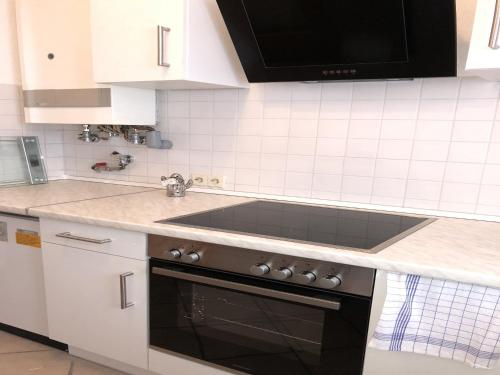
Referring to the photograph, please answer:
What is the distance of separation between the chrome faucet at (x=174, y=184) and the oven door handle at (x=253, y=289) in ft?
2.00

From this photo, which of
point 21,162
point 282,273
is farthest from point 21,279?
point 282,273

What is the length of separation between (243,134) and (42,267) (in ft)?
3.88

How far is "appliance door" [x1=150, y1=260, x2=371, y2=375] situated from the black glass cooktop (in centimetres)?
17

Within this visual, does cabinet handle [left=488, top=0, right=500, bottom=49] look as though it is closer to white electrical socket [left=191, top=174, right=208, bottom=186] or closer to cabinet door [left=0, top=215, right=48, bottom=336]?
white electrical socket [left=191, top=174, right=208, bottom=186]

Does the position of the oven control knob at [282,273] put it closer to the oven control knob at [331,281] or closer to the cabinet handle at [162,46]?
the oven control knob at [331,281]

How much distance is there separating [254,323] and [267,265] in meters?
0.27

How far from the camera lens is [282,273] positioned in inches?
46.7

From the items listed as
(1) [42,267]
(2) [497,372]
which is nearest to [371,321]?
(2) [497,372]

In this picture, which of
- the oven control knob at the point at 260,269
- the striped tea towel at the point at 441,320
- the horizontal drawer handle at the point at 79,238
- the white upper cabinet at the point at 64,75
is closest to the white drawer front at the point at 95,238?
the horizontal drawer handle at the point at 79,238

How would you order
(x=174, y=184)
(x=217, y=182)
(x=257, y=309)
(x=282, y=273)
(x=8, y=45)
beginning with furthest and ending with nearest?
(x=8, y=45) < (x=217, y=182) < (x=174, y=184) < (x=257, y=309) < (x=282, y=273)

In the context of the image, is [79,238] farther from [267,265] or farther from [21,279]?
[267,265]

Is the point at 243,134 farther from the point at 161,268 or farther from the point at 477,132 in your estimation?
the point at 477,132

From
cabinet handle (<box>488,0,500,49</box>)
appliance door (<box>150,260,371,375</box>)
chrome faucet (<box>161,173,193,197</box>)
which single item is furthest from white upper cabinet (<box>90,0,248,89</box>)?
cabinet handle (<box>488,0,500,49</box>)

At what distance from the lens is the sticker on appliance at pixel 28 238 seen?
1733 mm
